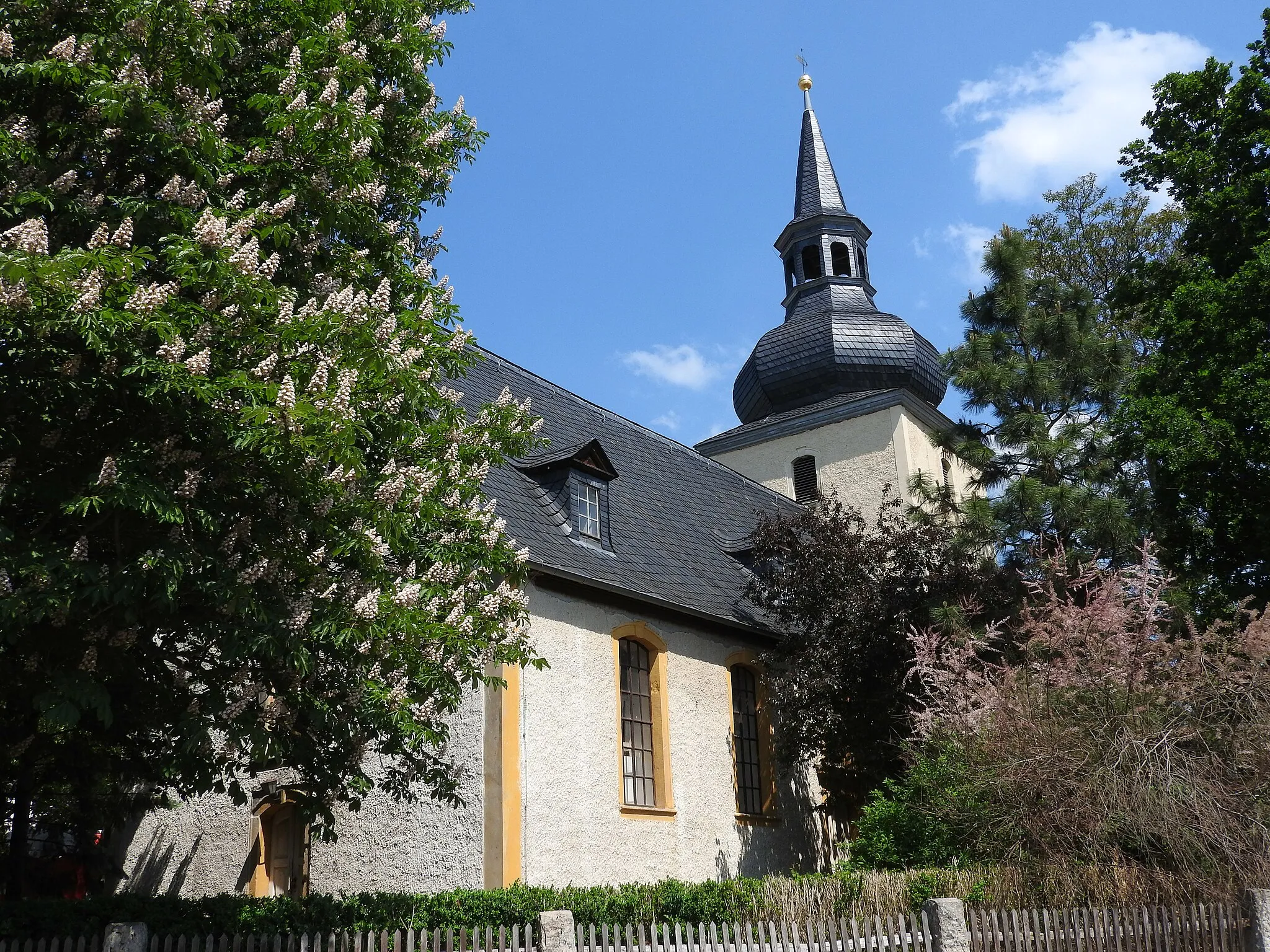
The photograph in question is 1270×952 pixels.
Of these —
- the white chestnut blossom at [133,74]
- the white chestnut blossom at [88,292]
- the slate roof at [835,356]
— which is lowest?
the white chestnut blossom at [88,292]

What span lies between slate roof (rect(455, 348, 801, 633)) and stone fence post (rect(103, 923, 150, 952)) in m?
6.57

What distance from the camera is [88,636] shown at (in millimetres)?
7234

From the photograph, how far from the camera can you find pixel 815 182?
3278 cm

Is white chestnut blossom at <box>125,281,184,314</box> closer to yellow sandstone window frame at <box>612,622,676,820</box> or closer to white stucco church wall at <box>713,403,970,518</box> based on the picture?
yellow sandstone window frame at <box>612,622,676,820</box>

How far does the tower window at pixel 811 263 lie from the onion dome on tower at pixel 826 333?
2 centimetres

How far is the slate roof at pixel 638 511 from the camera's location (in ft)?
52.7

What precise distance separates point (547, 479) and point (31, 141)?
10.4 meters

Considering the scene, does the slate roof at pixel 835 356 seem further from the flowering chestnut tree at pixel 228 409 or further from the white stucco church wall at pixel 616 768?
the flowering chestnut tree at pixel 228 409

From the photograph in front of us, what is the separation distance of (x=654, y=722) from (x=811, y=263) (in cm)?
1846

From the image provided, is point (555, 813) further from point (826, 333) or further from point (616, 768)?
point (826, 333)

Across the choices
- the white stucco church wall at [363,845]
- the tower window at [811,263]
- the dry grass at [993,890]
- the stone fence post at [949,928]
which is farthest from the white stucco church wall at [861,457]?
the stone fence post at [949,928]

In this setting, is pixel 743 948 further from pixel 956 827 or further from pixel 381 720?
pixel 956 827

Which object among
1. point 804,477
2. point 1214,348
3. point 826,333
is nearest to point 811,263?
point 826,333

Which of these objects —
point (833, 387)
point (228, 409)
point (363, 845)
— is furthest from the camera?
point (833, 387)
